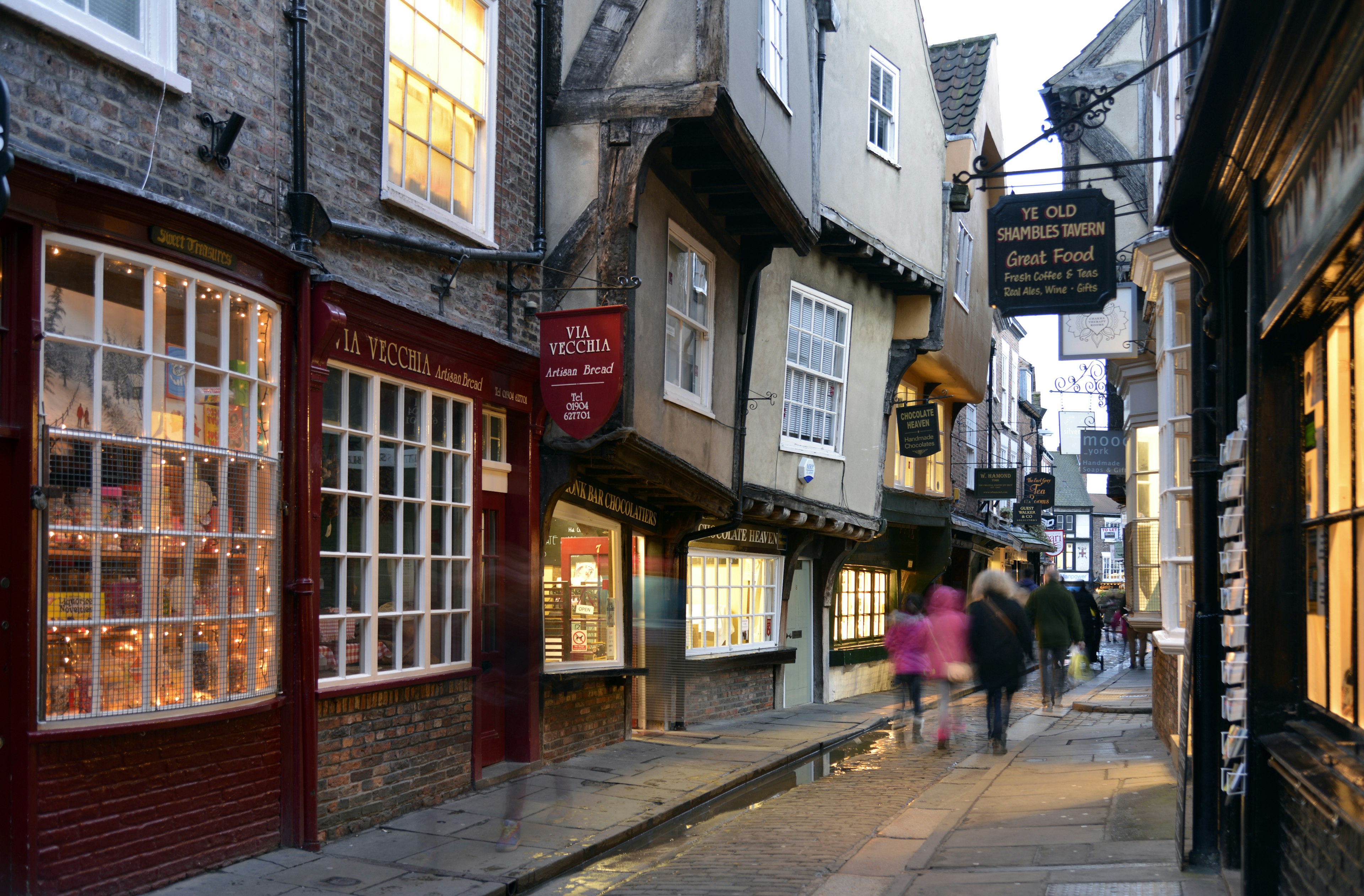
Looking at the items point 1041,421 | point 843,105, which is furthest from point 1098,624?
point 1041,421

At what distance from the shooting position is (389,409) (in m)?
8.83

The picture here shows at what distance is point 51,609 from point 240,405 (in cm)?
174

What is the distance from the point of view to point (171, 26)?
6.73 meters

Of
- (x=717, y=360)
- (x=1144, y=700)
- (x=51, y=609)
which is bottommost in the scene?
(x=1144, y=700)

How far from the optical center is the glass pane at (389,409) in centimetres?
877

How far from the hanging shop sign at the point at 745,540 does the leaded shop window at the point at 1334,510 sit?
9172 mm

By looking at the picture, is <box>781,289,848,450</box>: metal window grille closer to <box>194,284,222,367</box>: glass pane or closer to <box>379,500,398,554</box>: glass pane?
<box>379,500,398,554</box>: glass pane

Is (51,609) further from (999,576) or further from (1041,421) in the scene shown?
(1041,421)

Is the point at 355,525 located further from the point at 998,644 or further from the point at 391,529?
the point at 998,644

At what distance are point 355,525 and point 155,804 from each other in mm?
2389

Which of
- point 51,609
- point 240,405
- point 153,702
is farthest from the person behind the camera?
point 240,405

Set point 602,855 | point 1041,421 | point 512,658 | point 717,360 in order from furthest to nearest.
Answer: point 1041,421
point 717,360
point 512,658
point 602,855

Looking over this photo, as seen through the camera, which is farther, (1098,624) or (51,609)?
(1098,624)

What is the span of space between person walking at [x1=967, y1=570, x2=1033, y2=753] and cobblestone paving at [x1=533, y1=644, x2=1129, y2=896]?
59 centimetres
